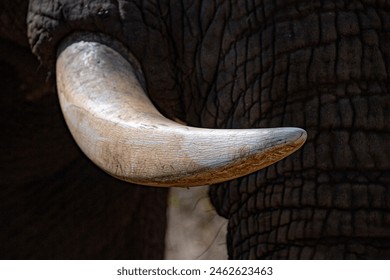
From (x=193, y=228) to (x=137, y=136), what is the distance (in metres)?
2.43

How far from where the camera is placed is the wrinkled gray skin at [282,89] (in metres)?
1.73

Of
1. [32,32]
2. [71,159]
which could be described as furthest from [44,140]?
[32,32]

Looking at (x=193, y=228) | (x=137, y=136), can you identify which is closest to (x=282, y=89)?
(x=137, y=136)

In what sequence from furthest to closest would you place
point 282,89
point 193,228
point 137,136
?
point 193,228
point 282,89
point 137,136

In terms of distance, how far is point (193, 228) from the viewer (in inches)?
157

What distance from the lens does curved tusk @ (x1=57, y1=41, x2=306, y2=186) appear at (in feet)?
4.79

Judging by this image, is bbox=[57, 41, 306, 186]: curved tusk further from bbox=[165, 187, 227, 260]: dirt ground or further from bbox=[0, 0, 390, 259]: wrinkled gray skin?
bbox=[165, 187, 227, 260]: dirt ground

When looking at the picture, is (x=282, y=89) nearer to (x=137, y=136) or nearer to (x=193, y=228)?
→ (x=137, y=136)

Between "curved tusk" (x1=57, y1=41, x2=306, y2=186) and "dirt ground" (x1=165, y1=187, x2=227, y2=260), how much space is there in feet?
6.10

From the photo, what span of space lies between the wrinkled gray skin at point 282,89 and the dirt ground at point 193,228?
1727 mm

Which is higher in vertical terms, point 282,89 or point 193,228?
point 282,89

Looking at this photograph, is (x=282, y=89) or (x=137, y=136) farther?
(x=282, y=89)

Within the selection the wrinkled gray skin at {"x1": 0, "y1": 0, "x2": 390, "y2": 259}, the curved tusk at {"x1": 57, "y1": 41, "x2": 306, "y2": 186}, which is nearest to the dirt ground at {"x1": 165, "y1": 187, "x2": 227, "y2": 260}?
the wrinkled gray skin at {"x1": 0, "y1": 0, "x2": 390, "y2": 259}

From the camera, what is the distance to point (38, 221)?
8.67ft
